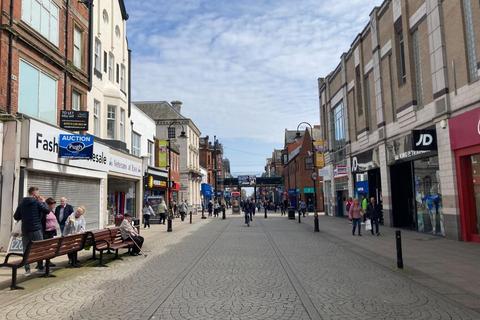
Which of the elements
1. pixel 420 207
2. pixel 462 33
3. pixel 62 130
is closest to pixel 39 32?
pixel 62 130

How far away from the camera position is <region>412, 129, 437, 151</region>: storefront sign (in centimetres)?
1748

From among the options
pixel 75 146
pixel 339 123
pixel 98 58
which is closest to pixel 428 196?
pixel 75 146

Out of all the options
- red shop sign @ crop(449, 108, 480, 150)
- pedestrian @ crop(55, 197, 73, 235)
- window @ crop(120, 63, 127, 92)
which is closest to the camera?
pedestrian @ crop(55, 197, 73, 235)

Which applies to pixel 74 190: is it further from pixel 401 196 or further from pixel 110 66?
pixel 401 196

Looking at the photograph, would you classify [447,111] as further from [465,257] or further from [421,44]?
[465,257]

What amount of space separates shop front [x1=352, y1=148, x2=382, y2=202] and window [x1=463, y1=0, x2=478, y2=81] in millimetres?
10586

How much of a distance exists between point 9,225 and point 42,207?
4480mm

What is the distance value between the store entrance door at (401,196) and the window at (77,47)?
56.2 feet

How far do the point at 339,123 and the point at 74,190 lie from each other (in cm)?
2334

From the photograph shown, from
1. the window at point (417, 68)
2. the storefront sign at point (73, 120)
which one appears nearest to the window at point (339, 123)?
the window at point (417, 68)

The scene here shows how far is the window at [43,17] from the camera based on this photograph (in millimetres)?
15787

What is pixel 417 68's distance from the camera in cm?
2003

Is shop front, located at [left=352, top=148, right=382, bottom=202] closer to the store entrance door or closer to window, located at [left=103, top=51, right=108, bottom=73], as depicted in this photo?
the store entrance door

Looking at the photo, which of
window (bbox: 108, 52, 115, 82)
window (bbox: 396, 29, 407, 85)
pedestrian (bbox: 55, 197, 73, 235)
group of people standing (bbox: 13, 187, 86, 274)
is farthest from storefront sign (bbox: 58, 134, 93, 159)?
window (bbox: 396, 29, 407, 85)
